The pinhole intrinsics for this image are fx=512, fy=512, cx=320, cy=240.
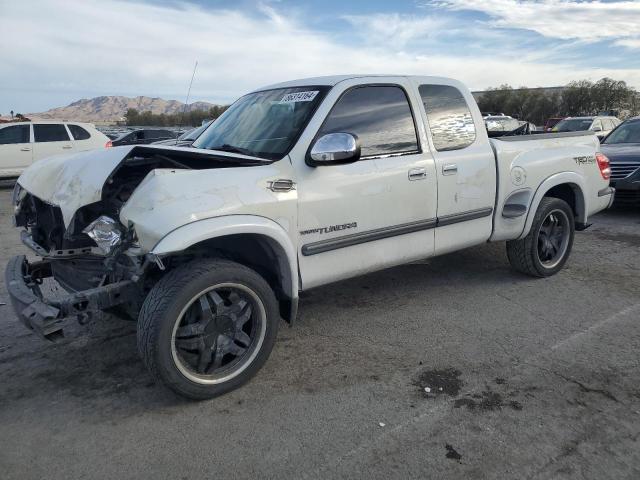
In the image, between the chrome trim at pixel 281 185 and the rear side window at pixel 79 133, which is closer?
the chrome trim at pixel 281 185

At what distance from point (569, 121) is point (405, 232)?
1620 cm

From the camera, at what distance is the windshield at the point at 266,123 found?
12.0 ft

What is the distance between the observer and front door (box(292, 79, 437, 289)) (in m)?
3.51

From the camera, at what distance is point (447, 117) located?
14.5 ft

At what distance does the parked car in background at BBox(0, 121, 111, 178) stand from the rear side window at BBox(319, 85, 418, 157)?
37.5ft

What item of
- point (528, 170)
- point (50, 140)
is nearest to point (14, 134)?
point (50, 140)

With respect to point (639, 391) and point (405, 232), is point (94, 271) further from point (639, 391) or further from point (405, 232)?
point (639, 391)

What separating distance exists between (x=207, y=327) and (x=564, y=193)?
14.1 feet

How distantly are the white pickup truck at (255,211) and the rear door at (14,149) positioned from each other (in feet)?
36.4

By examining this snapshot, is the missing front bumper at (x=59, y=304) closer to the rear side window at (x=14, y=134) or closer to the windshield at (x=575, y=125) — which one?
the rear side window at (x=14, y=134)

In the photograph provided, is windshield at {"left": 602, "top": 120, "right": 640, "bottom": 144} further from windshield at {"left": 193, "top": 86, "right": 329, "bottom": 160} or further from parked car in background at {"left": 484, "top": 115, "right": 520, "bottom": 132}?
windshield at {"left": 193, "top": 86, "right": 329, "bottom": 160}

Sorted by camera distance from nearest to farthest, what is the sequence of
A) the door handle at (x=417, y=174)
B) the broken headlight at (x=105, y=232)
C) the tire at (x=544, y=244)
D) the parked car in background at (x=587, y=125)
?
the broken headlight at (x=105, y=232) → the door handle at (x=417, y=174) → the tire at (x=544, y=244) → the parked car in background at (x=587, y=125)

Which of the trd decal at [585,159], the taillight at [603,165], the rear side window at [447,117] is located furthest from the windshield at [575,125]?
→ the rear side window at [447,117]

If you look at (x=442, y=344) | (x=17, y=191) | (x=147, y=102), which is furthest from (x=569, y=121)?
(x=147, y=102)
